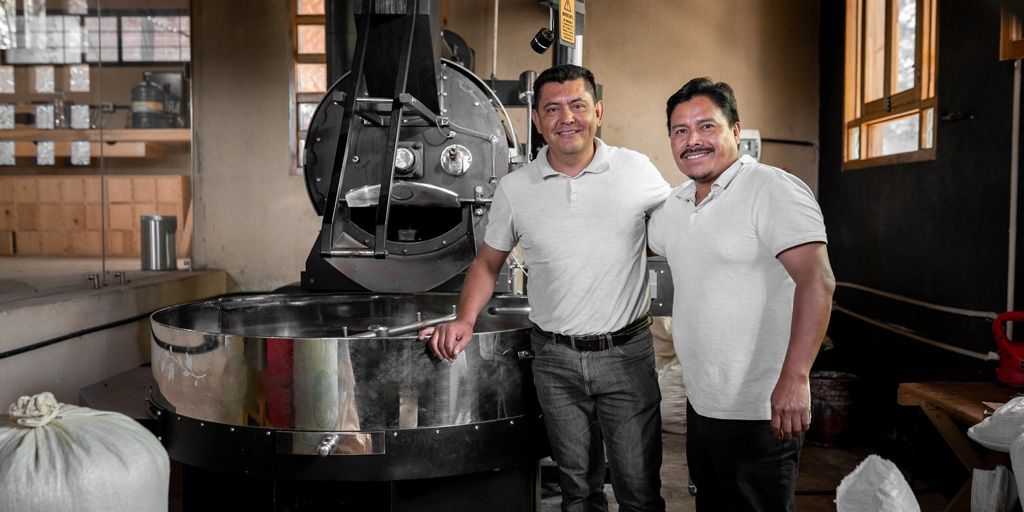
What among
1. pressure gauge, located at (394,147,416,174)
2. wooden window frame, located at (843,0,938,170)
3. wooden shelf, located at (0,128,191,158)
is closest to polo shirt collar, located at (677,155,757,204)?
pressure gauge, located at (394,147,416,174)

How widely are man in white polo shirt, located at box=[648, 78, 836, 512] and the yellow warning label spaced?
34.1 inches

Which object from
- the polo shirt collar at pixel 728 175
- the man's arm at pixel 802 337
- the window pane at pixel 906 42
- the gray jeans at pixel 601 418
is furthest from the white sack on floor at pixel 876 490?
the window pane at pixel 906 42

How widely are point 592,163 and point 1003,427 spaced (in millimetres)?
1267

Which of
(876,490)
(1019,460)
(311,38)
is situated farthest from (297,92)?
(1019,460)

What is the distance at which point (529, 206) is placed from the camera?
194 cm

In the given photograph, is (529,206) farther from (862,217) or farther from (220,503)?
(862,217)

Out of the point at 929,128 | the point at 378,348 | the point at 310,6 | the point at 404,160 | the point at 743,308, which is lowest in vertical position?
the point at 378,348

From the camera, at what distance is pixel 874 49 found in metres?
4.05

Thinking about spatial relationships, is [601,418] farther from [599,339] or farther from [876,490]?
[876,490]

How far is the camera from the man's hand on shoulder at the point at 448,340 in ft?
5.84

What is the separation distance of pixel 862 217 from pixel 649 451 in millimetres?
2796

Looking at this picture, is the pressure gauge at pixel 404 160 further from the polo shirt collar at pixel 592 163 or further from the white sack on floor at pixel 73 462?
the white sack on floor at pixel 73 462

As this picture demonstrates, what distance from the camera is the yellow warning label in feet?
7.93

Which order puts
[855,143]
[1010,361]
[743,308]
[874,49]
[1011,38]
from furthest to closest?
1. [855,143]
2. [874,49]
3. [1011,38]
4. [1010,361]
5. [743,308]
